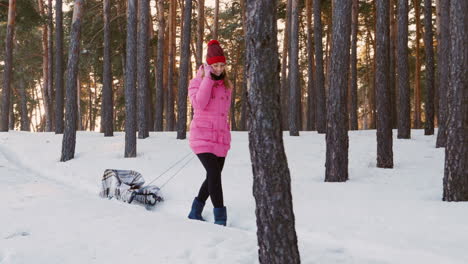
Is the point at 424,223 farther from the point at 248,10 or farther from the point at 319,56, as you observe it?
the point at 319,56

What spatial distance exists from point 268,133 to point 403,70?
1083cm

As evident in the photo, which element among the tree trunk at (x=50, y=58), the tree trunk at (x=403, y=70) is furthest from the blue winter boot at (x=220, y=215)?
the tree trunk at (x=50, y=58)

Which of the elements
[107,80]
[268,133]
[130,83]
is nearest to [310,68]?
[107,80]

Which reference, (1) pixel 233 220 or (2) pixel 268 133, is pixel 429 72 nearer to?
(1) pixel 233 220

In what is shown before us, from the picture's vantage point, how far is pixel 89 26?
1978 cm

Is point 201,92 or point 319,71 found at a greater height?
point 319,71

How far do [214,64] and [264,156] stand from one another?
188 centimetres

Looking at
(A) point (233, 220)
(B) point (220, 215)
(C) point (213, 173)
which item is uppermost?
(C) point (213, 173)

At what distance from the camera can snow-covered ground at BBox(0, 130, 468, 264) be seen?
12.5 feet

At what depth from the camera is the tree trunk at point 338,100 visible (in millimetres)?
7227

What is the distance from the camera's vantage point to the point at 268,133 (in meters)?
2.87

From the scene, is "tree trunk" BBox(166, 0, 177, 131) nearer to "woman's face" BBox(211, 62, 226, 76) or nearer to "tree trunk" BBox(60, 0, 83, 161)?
"tree trunk" BBox(60, 0, 83, 161)

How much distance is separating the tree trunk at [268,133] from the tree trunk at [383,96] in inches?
238

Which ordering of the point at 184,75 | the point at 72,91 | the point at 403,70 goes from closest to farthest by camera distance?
the point at 72,91
the point at 403,70
the point at 184,75
